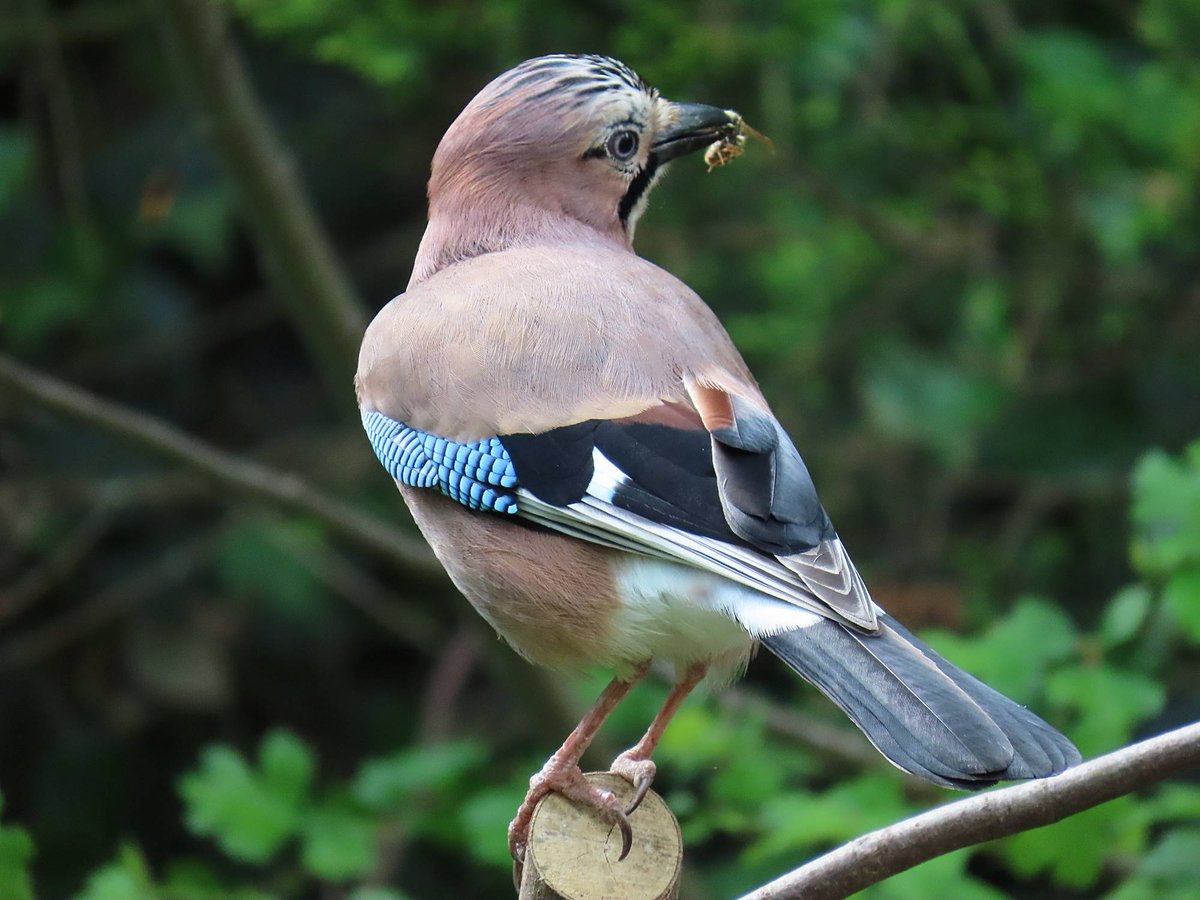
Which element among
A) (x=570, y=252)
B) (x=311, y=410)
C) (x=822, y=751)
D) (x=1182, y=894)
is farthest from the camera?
(x=311, y=410)

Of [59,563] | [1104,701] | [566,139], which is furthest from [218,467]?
[1104,701]

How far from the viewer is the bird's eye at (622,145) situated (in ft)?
9.59

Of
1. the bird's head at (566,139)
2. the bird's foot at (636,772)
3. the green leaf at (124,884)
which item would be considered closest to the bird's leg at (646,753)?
the bird's foot at (636,772)

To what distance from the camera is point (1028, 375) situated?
4.83 m

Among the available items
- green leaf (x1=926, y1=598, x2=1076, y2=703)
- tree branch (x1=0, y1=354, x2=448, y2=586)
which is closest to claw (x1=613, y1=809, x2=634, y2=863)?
green leaf (x1=926, y1=598, x2=1076, y2=703)

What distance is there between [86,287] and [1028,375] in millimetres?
2803

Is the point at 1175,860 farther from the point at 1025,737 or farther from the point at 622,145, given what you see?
the point at 622,145

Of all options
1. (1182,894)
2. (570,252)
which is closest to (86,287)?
(570,252)

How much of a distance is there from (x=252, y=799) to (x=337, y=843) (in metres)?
0.22

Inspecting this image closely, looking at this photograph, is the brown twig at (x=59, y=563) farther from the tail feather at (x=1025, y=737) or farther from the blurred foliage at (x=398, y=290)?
the tail feather at (x=1025, y=737)

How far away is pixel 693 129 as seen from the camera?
294 centimetres

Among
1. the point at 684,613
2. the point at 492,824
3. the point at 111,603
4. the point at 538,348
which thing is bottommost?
the point at 111,603

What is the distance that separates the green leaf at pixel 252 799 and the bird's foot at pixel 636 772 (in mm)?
1381

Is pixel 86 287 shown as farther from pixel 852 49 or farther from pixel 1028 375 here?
pixel 1028 375
